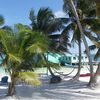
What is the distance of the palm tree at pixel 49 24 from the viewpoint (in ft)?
87.2

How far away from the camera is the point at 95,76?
62.0ft

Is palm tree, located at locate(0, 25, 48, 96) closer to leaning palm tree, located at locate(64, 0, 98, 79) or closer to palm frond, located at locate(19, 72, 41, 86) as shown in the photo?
palm frond, located at locate(19, 72, 41, 86)

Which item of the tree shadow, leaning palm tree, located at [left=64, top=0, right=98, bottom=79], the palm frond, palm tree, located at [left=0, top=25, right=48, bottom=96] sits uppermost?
leaning palm tree, located at [left=64, top=0, right=98, bottom=79]

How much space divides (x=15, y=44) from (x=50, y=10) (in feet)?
43.7

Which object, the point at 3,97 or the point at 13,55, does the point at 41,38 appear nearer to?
the point at 13,55

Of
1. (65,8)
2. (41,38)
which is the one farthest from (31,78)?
(65,8)

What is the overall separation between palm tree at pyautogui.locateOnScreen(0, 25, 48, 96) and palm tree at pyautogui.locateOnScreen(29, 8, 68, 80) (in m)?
11.6

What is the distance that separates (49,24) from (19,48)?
41.4 ft

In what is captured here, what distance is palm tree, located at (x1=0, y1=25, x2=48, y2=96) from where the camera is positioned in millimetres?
14117

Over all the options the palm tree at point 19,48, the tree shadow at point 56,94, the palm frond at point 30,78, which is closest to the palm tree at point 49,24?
the tree shadow at point 56,94

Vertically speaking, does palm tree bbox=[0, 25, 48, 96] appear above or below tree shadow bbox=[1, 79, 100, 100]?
above

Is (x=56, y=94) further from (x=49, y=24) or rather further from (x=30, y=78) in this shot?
(x=49, y=24)

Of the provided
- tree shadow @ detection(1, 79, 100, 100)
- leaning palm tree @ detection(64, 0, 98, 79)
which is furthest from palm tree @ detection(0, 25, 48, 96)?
leaning palm tree @ detection(64, 0, 98, 79)

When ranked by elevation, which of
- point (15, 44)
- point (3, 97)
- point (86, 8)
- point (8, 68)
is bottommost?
point (3, 97)
